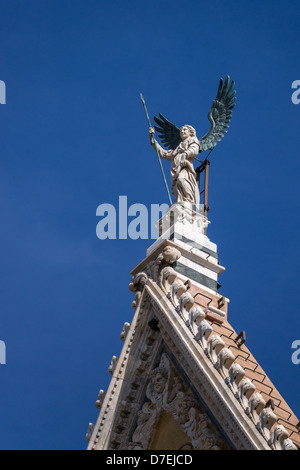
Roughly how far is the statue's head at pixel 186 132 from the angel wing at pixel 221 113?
2.79ft

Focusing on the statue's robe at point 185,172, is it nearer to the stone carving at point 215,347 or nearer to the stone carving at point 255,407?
the stone carving at point 215,347

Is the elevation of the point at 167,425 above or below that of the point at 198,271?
below

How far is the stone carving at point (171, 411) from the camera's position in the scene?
2162 centimetres

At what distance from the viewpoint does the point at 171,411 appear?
23094 mm

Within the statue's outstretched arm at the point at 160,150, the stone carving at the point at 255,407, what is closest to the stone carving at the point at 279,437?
the stone carving at the point at 255,407

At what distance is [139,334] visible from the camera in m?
25.5

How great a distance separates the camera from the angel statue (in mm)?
28837

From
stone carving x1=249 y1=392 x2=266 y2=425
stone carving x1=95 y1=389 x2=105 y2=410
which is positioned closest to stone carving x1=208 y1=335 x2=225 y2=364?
stone carving x1=249 y1=392 x2=266 y2=425

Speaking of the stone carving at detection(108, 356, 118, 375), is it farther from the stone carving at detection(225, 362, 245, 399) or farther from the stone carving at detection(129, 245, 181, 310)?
the stone carving at detection(225, 362, 245, 399)
